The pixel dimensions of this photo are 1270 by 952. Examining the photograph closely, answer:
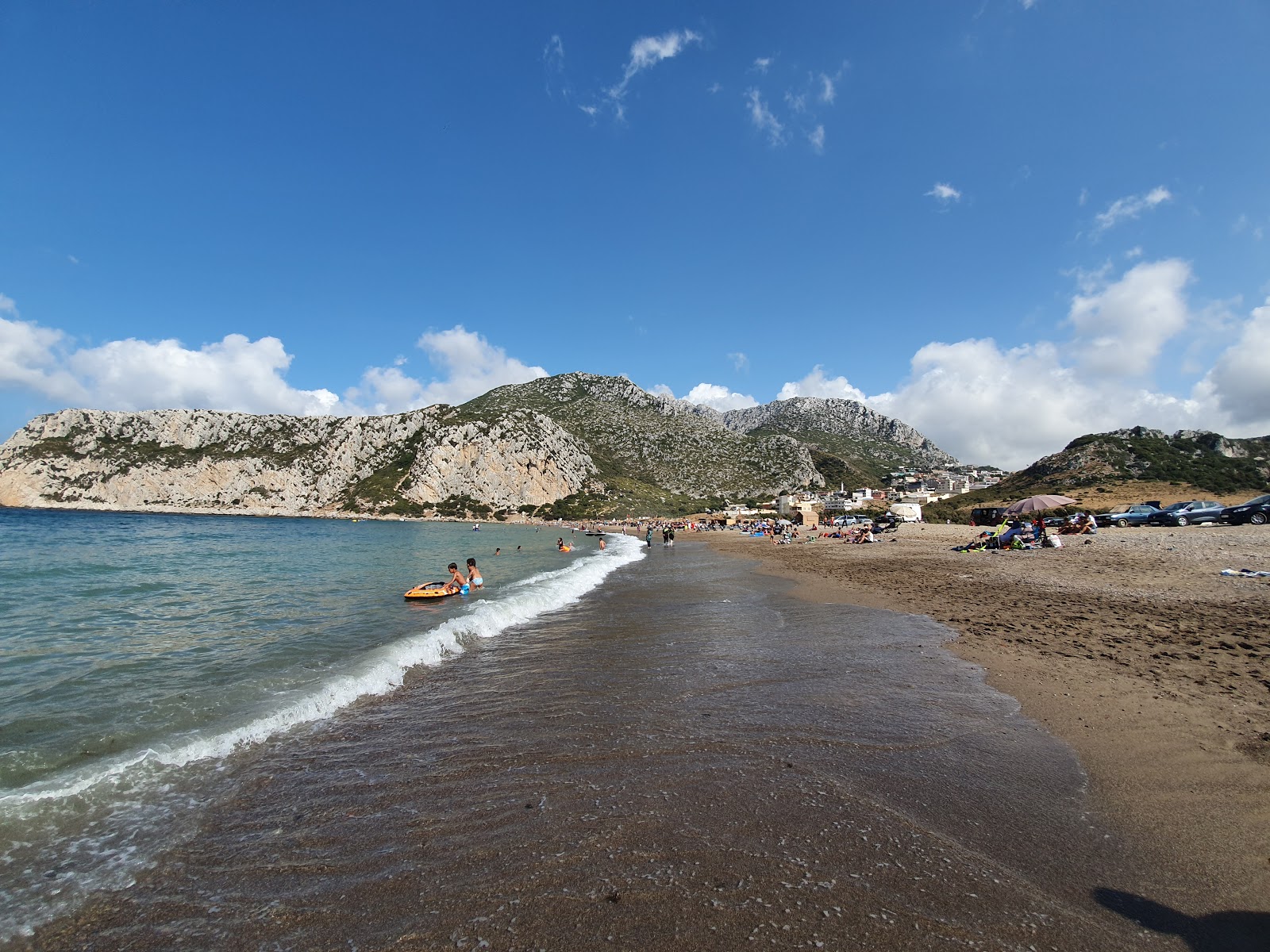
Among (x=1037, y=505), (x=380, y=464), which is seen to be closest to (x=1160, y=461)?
(x=1037, y=505)

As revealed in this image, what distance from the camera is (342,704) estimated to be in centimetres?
808

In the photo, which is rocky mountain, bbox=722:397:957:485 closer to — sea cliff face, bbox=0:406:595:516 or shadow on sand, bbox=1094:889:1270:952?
sea cliff face, bbox=0:406:595:516

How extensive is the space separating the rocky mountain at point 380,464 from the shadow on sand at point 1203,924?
109467 millimetres

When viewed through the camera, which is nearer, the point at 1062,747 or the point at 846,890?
the point at 846,890

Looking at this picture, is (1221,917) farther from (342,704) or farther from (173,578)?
(173,578)

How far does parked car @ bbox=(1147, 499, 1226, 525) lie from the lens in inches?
Result: 1261

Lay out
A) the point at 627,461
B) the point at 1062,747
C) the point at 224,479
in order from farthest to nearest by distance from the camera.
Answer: the point at 627,461, the point at 224,479, the point at 1062,747

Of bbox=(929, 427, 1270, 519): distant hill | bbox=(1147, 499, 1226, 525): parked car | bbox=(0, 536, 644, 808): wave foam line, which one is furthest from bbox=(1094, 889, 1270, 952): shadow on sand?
bbox=(929, 427, 1270, 519): distant hill

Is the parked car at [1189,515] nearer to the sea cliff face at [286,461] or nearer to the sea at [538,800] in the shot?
the sea at [538,800]

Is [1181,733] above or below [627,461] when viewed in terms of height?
below

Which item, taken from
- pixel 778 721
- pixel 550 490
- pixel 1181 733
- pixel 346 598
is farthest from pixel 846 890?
pixel 550 490

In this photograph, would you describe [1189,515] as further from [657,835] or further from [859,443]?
[859,443]

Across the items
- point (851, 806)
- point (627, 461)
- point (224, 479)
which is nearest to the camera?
point (851, 806)

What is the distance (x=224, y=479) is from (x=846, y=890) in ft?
469
